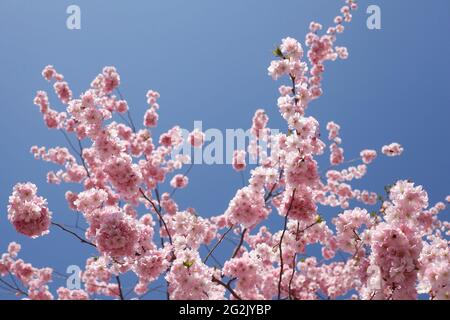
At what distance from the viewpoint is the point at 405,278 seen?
2.68 m

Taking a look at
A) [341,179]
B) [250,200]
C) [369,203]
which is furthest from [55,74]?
[369,203]

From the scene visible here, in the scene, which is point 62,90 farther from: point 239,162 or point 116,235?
point 116,235

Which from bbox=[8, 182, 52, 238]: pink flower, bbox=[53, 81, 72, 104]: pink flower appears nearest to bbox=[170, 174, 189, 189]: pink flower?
bbox=[53, 81, 72, 104]: pink flower

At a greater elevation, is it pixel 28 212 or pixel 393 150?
pixel 393 150

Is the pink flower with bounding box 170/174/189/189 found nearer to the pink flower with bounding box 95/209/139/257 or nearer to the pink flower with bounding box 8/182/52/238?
the pink flower with bounding box 8/182/52/238

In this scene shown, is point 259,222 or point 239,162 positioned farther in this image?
point 239,162

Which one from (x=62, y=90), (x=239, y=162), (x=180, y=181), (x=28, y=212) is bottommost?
(x=28, y=212)

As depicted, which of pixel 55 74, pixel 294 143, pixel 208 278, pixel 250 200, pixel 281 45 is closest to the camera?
pixel 208 278

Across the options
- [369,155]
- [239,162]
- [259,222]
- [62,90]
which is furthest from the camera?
[369,155]

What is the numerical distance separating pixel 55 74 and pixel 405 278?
34.2 feet

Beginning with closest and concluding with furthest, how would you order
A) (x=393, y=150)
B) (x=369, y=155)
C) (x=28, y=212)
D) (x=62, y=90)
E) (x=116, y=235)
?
(x=116, y=235) → (x=28, y=212) → (x=62, y=90) → (x=393, y=150) → (x=369, y=155)

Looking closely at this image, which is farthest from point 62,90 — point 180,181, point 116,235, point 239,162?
point 116,235

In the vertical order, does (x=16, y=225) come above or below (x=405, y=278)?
above
